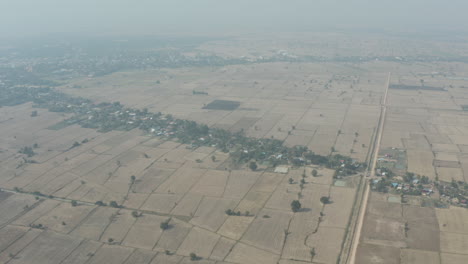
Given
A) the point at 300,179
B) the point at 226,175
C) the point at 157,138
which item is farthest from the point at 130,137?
the point at 300,179

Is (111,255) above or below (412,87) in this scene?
below

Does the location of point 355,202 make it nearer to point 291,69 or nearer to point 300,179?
point 300,179

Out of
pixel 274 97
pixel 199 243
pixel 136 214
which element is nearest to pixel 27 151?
pixel 136 214

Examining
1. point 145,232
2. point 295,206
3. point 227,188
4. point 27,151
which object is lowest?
point 145,232

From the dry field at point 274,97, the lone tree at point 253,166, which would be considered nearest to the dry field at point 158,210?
the lone tree at point 253,166

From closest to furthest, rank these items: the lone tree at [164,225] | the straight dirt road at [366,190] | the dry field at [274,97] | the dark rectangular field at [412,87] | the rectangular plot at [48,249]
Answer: the straight dirt road at [366,190] → the rectangular plot at [48,249] → the lone tree at [164,225] → the dry field at [274,97] → the dark rectangular field at [412,87]

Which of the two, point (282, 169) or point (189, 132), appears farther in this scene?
point (189, 132)

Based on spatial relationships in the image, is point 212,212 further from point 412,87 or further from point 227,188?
point 412,87

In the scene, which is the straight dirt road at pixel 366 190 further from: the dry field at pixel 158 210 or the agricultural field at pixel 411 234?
the dry field at pixel 158 210
